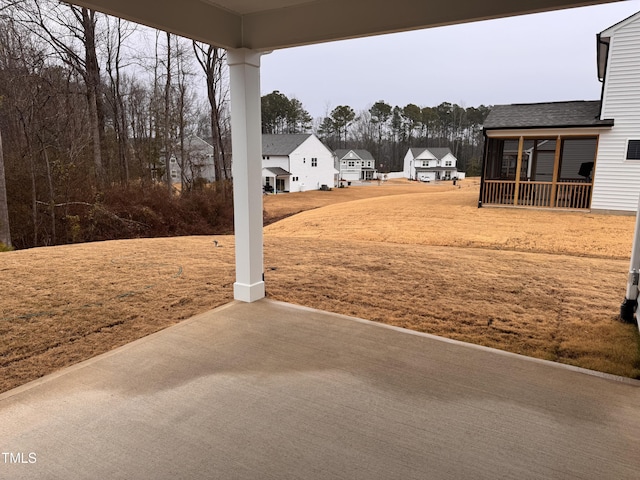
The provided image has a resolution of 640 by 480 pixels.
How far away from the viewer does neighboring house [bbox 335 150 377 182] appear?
1791 inches

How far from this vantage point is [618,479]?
5.92ft

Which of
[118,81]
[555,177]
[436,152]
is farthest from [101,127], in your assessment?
[436,152]

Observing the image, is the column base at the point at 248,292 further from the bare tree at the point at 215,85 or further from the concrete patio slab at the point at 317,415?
the bare tree at the point at 215,85

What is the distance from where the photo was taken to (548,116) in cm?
1217

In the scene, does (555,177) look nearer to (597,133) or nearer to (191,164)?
(597,133)

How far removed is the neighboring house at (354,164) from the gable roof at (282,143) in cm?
1431

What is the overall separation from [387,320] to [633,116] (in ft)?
36.3

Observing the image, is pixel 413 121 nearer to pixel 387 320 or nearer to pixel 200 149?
pixel 200 149

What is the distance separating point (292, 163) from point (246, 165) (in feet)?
88.2

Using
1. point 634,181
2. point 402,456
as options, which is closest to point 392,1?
point 402,456

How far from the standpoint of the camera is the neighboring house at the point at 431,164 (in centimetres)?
Answer: 4444

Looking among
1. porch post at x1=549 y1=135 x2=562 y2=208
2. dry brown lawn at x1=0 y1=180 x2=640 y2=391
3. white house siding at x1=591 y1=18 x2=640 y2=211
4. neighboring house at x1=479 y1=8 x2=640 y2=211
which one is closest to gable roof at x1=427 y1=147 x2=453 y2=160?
neighboring house at x1=479 y1=8 x2=640 y2=211

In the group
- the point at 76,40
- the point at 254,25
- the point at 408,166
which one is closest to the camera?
the point at 254,25

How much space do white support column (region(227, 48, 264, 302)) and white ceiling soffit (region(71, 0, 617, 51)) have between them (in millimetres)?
224
